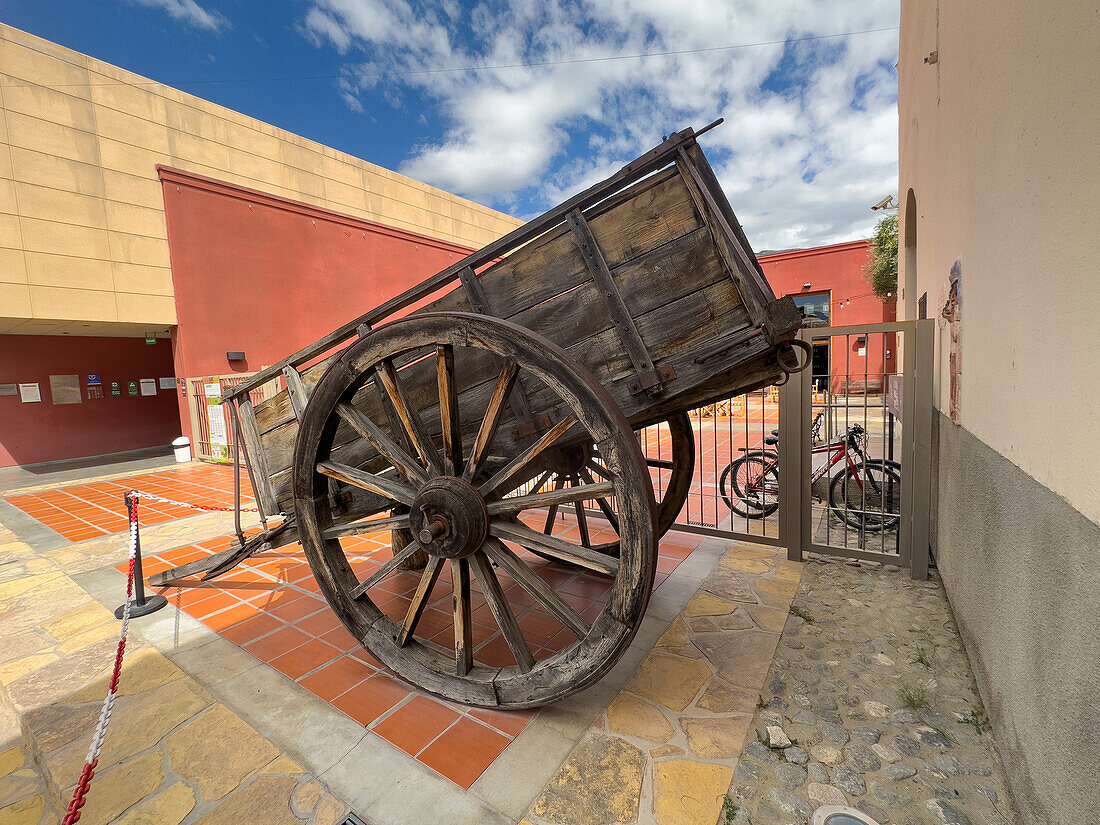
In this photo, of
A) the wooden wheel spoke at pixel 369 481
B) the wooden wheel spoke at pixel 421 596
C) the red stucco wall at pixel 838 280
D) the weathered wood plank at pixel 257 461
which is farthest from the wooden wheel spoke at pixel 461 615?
the red stucco wall at pixel 838 280

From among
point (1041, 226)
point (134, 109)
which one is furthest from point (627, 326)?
point (134, 109)

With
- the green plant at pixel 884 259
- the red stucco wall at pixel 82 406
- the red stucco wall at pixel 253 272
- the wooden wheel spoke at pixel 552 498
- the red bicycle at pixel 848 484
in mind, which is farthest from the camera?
the green plant at pixel 884 259

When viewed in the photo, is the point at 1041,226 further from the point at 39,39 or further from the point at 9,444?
the point at 9,444

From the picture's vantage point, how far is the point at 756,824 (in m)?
1.62

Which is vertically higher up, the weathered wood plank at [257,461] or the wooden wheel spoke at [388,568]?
the weathered wood plank at [257,461]

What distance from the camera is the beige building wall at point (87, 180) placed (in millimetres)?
8023

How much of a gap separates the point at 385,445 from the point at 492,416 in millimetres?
582

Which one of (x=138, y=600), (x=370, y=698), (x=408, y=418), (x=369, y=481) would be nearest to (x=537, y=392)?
(x=408, y=418)

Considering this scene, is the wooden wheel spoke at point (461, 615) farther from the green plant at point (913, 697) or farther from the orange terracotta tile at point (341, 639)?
the green plant at point (913, 697)

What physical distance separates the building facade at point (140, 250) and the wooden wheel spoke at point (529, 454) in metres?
10.1

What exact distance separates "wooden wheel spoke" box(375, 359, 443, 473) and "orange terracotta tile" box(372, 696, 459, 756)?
1.08m

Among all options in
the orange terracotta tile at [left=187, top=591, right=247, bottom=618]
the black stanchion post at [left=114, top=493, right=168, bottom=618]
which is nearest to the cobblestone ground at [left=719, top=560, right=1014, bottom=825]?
the orange terracotta tile at [left=187, top=591, right=247, bottom=618]

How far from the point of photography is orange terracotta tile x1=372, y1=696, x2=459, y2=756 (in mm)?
2035

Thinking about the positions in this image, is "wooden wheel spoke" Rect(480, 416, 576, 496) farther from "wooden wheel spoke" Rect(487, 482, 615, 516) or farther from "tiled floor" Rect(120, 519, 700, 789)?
"tiled floor" Rect(120, 519, 700, 789)
